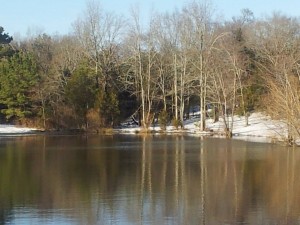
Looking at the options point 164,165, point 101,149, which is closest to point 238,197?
point 164,165

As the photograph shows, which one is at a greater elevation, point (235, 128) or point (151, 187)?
point (235, 128)

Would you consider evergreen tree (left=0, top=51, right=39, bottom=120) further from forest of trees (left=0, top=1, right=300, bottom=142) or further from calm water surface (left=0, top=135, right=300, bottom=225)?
calm water surface (left=0, top=135, right=300, bottom=225)

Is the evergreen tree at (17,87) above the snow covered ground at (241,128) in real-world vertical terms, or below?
above

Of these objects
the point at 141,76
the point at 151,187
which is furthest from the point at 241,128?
the point at 151,187

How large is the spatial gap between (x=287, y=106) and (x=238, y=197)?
57.2 ft

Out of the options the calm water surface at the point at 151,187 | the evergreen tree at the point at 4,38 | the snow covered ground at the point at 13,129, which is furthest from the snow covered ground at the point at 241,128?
the evergreen tree at the point at 4,38

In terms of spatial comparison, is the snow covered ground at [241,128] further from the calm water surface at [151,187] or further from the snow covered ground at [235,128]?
the calm water surface at [151,187]

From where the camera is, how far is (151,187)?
57.6 ft

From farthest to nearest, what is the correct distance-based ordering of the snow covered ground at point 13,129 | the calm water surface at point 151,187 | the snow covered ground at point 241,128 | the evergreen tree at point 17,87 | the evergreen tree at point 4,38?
the evergreen tree at point 4,38, the evergreen tree at point 17,87, the snow covered ground at point 13,129, the snow covered ground at point 241,128, the calm water surface at point 151,187

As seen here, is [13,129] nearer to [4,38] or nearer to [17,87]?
[17,87]

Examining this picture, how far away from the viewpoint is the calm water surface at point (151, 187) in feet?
43.3

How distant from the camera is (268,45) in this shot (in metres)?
57.2

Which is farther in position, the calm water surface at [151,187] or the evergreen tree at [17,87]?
the evergreen tree at [17,87]

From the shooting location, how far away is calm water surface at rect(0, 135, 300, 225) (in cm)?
1319
